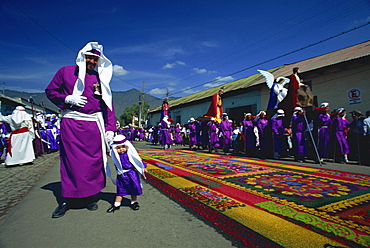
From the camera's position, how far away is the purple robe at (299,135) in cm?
714

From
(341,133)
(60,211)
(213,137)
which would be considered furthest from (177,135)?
(60,211)

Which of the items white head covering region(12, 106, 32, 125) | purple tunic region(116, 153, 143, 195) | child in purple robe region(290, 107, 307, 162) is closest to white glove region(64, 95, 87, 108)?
purple tunic region(116, 153, 143, 195)

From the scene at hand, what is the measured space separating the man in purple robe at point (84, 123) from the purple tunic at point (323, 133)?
23.3 feet

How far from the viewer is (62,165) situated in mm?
2797

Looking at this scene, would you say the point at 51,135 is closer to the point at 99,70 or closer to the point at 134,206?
the point at 99,70

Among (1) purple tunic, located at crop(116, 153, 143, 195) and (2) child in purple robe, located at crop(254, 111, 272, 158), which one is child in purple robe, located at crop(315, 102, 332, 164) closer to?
(2) child in purple robe, located at crop(254, 111, 272, 158)

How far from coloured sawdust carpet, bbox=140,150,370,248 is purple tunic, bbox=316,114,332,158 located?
332 cm

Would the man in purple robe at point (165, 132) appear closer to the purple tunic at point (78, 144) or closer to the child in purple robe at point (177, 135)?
the child in purple robe at point (177, 135)

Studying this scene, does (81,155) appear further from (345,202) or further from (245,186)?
(345,202)

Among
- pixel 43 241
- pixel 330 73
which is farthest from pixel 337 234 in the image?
pixel 330 73

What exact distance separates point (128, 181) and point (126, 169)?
0.16 metres

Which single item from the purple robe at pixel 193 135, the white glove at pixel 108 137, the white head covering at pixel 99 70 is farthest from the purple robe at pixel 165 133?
the white glove at pixel 108 137

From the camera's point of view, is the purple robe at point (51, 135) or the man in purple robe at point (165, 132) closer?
the purple robe at point (51, 135)

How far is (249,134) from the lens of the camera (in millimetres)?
9148
